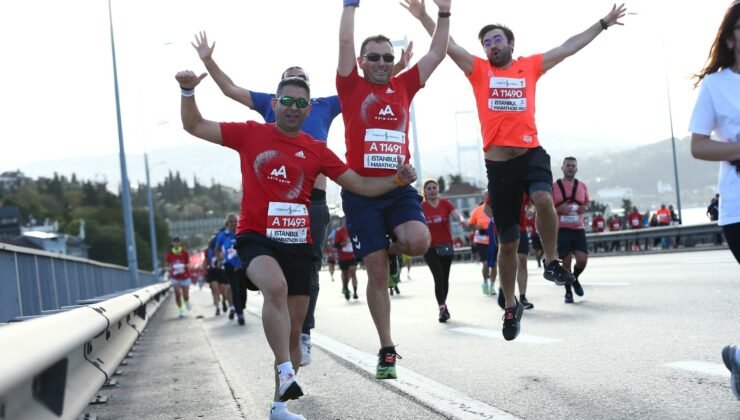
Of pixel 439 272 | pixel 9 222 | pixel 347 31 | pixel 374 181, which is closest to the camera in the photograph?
pixel 374 181

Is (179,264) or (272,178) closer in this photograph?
(272,178)

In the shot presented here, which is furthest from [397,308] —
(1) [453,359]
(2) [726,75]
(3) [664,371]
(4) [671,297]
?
(2) [726,75]

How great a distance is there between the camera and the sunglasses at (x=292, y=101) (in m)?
5.93

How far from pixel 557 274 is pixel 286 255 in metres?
2.59

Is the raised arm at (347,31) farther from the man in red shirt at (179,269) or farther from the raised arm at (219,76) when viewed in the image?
the man in red shirt at (179,269)

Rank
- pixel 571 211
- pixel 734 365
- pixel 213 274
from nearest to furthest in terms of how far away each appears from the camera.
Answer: pixel 734 365, pixel 571 211, pixel 213 274

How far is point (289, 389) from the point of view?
A: 5398 mm

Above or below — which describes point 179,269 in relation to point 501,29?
below

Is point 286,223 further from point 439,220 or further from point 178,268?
point 178,268

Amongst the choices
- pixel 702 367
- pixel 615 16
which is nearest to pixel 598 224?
pixel 615 16

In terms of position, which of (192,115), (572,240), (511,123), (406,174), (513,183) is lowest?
(572,240)

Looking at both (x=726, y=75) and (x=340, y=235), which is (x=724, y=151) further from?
(x=340, y=235)

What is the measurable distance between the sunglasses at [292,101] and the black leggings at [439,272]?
678cm

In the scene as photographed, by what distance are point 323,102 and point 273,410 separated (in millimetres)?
2860
